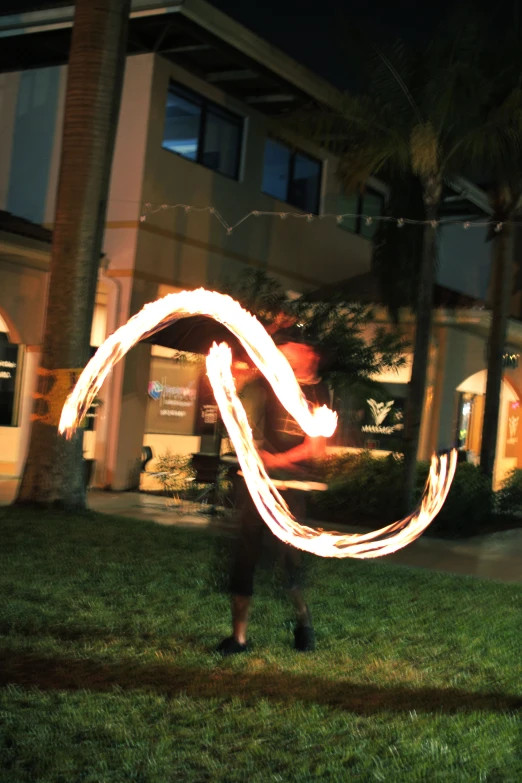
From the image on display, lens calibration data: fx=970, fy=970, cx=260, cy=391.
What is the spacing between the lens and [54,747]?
14.8ft

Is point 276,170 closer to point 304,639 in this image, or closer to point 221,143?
point 221,143

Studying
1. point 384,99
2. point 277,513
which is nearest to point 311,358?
point 277,513

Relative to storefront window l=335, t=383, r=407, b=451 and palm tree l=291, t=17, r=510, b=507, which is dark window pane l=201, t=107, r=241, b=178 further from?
storefront window l=335, t=383, r=407, b=451

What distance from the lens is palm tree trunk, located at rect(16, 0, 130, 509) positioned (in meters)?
12.9

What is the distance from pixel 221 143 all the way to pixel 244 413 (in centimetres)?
1331

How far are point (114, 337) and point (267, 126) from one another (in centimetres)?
1380

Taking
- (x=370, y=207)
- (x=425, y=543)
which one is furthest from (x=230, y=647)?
(x=370, y=207)

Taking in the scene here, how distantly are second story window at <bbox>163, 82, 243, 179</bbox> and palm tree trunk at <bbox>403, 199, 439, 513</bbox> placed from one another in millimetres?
5139

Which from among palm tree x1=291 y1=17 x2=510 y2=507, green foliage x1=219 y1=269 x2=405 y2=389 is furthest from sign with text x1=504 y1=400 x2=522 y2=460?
palm tree x1=291 y1=17 x2=510 y2=507

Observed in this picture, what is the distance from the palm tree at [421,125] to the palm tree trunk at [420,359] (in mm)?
15

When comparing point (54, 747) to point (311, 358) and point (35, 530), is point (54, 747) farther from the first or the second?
point (35, 530)

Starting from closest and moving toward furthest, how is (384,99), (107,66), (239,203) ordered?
(107,66)
(384,99)
(239,203)

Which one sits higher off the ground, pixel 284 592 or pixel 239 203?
pixel 239 203

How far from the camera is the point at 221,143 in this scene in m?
18.6
